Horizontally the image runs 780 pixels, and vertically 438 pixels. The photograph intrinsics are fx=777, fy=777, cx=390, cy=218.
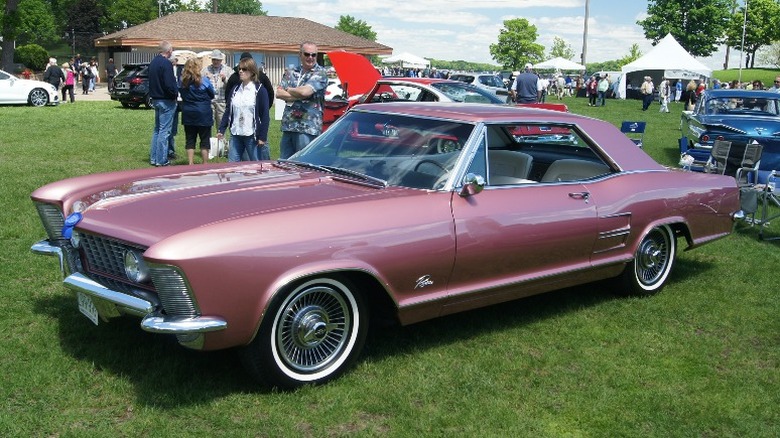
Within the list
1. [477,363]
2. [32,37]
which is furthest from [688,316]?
[32,37]

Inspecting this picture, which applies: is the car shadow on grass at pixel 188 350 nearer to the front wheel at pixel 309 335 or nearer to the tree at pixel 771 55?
the front wheel at pixel 309 335

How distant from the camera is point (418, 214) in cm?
425

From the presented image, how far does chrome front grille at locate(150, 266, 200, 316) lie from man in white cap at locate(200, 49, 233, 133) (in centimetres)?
756

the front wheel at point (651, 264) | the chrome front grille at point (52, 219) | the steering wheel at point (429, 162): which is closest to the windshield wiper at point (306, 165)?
the steering wheel at point (429, 162)

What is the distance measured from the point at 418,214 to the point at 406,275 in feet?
1.15

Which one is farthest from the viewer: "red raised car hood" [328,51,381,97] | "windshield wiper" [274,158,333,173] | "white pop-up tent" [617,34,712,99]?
"white pop-up tent" [617,34,712,99]

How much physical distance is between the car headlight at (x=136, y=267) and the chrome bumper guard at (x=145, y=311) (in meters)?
0.10

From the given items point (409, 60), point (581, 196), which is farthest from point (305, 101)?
point (409, 60)

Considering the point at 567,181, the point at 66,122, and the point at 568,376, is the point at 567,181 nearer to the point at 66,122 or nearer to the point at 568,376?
the point at 568,376

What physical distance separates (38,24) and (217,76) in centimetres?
7598

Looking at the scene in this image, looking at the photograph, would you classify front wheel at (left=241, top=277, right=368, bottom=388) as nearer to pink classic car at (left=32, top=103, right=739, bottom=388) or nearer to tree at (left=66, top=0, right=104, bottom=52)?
pink classic car at (left=32, top=103, right=739, bottom=388)

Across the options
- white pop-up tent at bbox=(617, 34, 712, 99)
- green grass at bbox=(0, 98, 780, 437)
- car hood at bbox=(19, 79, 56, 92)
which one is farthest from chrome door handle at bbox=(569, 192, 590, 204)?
white pop-up tent at bbox=(617, 34, 712, 99)

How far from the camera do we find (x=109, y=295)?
379 centimetres

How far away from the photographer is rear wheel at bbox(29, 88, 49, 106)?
22.3 metres
